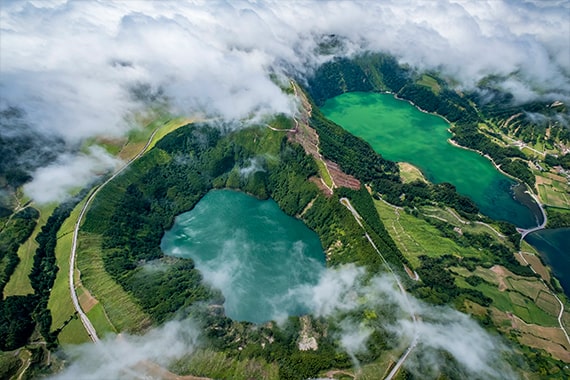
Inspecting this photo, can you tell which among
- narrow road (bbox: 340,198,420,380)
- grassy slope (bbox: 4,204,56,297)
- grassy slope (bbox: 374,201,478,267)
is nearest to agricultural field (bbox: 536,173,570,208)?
grassy slope (bbox: 374,201,478,267)

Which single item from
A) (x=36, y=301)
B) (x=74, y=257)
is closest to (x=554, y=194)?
(x=74, y=257)

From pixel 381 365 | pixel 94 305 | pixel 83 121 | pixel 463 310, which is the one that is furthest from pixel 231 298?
pixel 83 121

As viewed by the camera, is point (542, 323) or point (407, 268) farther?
point (407, 268)

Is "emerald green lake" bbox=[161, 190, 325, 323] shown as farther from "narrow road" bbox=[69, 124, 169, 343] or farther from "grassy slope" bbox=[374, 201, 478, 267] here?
"grassy slope" bbox=[374, 201, 478, 267]

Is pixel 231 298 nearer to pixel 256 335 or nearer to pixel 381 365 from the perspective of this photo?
pixel 256 335

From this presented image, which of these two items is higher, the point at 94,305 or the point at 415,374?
the point at 415,374

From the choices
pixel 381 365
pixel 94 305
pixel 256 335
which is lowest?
pixel 94 305

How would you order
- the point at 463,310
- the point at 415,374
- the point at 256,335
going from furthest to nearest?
1. the point at 463,310
2. the point at 256,335
3. the point at 415,374

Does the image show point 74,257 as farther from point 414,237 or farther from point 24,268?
point 414,237

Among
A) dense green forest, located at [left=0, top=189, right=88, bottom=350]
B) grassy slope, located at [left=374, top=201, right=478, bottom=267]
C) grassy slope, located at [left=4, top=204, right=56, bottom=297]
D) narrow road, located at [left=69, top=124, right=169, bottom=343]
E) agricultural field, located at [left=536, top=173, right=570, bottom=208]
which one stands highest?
agricultural field, located at [left=536, top=173, right=570, bottom=208]
